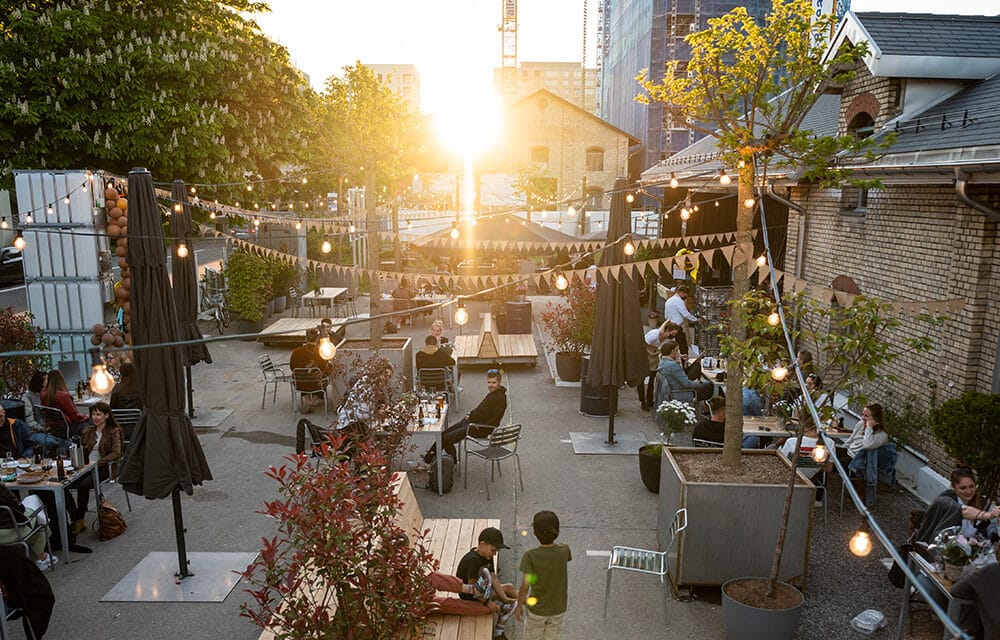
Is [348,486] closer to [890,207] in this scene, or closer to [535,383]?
[890,207]

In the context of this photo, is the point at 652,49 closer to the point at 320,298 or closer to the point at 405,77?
the point at 320,298

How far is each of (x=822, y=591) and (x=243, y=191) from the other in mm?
17314

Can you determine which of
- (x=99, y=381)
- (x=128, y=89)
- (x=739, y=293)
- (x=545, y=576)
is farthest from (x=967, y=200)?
(x=128, y=89)

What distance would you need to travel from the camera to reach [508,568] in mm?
7785

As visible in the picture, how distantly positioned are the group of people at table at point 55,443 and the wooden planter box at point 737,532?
6.52 metres

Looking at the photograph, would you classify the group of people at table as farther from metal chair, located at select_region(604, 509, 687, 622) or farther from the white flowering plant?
the white flowering plant

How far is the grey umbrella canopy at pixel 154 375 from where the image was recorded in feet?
22.7

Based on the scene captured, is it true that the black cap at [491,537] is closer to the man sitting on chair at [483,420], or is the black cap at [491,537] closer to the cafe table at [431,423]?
the cafe table at [431,423]

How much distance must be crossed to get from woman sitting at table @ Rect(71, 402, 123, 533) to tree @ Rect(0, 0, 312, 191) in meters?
9.04

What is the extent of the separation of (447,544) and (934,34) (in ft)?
36.3

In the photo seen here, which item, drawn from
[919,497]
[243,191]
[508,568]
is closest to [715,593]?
[508,568]

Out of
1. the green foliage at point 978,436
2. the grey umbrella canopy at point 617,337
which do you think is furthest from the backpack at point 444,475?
the green foliage at point 978,436

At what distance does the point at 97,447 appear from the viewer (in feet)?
30.0

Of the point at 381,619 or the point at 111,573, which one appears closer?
the point at 381,619
